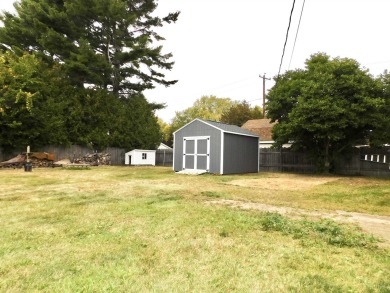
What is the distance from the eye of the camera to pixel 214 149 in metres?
16.5

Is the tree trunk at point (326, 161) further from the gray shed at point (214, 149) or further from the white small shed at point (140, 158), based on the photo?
the white small shed at point (140, 158)

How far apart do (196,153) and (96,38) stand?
16069 mm

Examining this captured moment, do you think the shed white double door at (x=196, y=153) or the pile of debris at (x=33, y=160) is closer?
the shed white double door at (x=196, y=153)

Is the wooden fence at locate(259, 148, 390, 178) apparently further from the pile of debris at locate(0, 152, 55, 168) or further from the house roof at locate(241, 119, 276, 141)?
the pile of debris at locate(0, 152, 55, 168)

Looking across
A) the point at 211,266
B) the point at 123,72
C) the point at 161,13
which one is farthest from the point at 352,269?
the point at 161,13

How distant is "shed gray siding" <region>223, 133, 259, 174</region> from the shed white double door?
3.93ft

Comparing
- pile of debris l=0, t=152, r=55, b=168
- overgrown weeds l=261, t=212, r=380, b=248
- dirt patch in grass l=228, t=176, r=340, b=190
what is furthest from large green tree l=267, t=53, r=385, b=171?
pile of debris l=0, t=152, r=55, b=168

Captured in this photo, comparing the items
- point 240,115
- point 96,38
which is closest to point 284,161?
point 96,38

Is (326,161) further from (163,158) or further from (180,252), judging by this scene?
(180,252)

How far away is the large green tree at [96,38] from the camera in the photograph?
22.0m

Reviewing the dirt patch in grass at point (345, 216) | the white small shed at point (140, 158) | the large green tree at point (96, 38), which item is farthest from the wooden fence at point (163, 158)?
the dirt patch in grass at point (345, 216)

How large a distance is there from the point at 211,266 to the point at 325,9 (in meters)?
7.90

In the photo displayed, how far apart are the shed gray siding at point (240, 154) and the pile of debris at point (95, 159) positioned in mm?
12660

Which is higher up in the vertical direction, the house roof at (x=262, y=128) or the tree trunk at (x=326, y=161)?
the house roof at (x=262, y=128)
